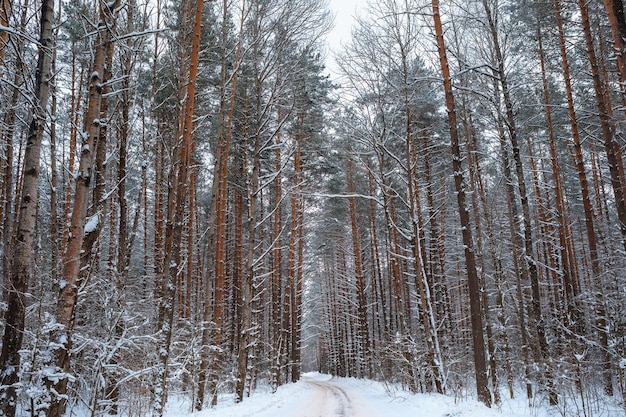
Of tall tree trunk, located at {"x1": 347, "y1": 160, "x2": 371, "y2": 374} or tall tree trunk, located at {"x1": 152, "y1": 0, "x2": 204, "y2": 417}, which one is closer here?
tall tree trunk, located at {"x1": 152, "y1": 0, "x2": 204, "y2": 417}

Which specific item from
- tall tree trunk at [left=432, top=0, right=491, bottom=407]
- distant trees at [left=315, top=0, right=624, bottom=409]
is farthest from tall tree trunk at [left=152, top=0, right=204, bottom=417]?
tall tree trunk at [left=432, top=0, right=491, bottom=407]

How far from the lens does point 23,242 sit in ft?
17.8

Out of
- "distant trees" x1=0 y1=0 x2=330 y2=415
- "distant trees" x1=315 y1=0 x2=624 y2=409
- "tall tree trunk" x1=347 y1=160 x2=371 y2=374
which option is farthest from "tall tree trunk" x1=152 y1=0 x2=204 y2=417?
"tall tree trunk" x1=347 y1=160 x2=371 y2=374

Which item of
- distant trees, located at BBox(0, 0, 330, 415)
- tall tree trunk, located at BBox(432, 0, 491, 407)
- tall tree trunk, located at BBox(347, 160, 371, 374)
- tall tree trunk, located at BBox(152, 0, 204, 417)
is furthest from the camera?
tall tree trunk, located at BBox(347, 160, 371, 374)

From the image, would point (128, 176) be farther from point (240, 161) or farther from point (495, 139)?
point (495, 139)

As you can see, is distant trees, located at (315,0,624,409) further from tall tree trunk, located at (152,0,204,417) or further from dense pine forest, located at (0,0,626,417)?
tall tree trunk, located at (152,0,204,417)

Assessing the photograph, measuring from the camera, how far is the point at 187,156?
9.52 meters

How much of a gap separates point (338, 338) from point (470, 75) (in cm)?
2999

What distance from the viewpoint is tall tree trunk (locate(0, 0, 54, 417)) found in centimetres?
505

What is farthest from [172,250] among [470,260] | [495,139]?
[495,139]

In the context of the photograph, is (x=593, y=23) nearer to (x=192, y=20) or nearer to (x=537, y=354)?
(x=537, y=354)

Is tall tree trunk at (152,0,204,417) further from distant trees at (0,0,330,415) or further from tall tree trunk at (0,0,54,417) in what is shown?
tall tree trunk at (0,0,54,417)

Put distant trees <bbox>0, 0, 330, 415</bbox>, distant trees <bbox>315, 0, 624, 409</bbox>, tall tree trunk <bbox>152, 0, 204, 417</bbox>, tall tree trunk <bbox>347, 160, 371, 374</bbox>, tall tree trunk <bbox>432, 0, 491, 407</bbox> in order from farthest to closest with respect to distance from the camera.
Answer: tall tree trunk <bbox>347, 160, 371, 374</bbox>, distant trees <bbox>315, 0, 624, 409</bbox>, tall tree trunk <bbox>432, 0, 491, 407</bbox>, tall tree trunk <bbox>152, 0, 204, 417</bbox>, distant trees <bbox>0, 0, 330, 415</bbox>

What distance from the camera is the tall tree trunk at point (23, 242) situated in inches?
199
